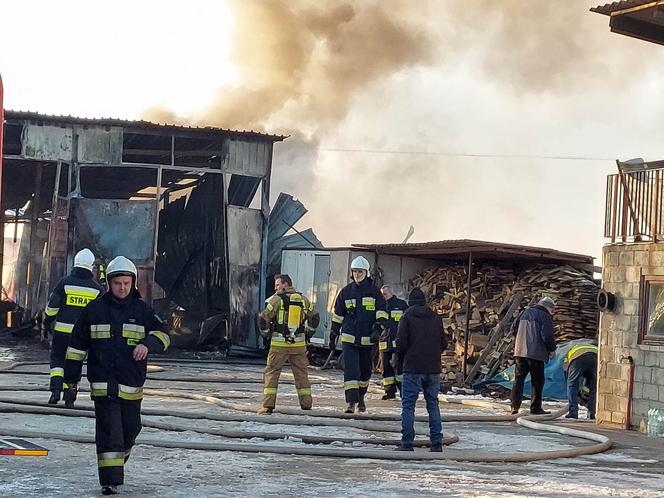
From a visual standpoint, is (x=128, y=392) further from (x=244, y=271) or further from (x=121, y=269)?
(x=244, y=271)

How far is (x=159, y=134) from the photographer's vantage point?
25.1 meters

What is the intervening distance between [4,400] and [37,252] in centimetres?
1697

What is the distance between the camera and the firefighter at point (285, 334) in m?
13.1

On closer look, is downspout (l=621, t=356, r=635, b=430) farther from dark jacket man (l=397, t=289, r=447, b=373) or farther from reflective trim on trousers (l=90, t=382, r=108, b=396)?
reflective trim on trousers (l=90, t=382, r=108, b=396)

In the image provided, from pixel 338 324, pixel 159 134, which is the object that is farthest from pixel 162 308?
pixel 338 324

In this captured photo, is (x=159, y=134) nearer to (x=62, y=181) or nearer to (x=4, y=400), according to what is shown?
(x=62, y=181)

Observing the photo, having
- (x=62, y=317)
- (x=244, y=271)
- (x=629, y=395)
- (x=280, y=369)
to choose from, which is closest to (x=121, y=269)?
(x=62, y=317)

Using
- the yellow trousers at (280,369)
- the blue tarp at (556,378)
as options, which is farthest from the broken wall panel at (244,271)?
the yellow trousers at (280,369)

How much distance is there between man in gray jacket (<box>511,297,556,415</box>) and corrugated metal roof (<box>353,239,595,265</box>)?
3.33 m

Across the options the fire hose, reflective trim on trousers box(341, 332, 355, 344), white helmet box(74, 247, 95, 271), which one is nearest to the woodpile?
the fire hose

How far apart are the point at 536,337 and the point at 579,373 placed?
75 centimetres

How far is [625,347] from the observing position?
14.1m

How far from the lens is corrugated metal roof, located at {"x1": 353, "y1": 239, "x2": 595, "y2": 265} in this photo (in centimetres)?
1909

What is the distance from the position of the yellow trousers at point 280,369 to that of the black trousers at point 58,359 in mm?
2304
